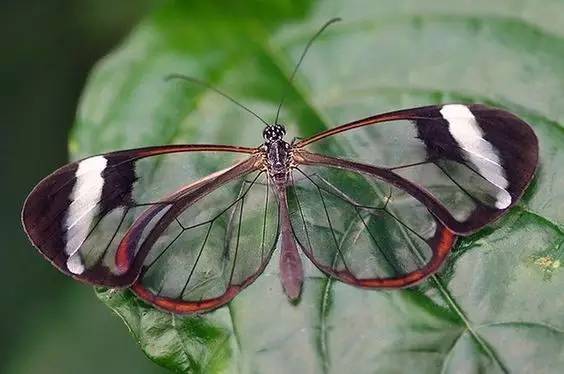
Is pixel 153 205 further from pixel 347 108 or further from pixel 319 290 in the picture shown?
pixel 347 108

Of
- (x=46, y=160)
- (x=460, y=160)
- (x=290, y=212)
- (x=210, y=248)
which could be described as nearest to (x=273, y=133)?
(x=290, y=212)

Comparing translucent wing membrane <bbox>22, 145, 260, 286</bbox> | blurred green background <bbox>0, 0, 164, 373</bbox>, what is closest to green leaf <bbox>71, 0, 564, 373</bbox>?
translucent wing membrane <bbox>22, 145, 260, 286</bbox>

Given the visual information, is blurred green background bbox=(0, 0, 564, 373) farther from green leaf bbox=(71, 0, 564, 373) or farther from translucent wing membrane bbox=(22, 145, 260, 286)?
translucent wing membrane bbox=(22, 145, 260, 286)

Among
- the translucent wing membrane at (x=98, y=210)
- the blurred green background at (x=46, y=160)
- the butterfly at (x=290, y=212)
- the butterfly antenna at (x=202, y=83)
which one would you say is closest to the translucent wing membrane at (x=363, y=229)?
the butterfly at (x=290, y=212)

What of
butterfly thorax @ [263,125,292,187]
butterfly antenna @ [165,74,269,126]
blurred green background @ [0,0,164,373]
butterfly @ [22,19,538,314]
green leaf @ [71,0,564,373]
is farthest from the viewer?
blurred green background @ [0,0,164,373]

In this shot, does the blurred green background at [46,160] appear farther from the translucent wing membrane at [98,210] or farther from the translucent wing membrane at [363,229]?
the translucent wing membrane at [363,229]

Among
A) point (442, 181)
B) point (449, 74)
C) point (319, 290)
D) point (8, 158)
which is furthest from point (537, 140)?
point (8, 158)
